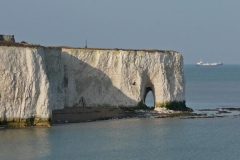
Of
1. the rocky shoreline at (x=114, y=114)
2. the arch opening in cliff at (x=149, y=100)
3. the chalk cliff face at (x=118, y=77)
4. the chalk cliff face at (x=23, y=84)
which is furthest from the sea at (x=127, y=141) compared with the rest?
the arch opening in cliff at (x=149, y=100)

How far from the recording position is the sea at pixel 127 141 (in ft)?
101

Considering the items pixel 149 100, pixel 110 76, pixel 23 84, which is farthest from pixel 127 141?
pixel 149 100

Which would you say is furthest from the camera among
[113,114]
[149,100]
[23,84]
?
[149,100]

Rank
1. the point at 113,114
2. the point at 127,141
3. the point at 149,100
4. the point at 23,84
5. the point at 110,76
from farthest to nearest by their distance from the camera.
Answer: the point at 149,100
the point at 110,76
the point at 113,114
the point at 23,84
the point at 127,141

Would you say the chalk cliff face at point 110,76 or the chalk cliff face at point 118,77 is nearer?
the chalk cliff face at point 110,76

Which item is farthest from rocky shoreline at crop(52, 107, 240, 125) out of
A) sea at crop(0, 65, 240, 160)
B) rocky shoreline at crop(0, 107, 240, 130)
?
sea at crop(0, 65, 240, 160)

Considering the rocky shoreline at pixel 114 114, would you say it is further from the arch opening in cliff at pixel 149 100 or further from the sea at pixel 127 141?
the arch opening in cliff at pixel 149 100

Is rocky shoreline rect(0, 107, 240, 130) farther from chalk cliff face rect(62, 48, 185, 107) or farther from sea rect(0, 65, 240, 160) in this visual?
sea rect(0, 65, 240, 160)

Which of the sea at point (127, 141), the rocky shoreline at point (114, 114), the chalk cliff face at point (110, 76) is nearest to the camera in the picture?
the sea at point (127, 141)

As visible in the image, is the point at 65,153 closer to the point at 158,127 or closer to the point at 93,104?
the point at 158,127

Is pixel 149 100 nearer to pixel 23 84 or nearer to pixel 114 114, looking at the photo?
pixel 114 114

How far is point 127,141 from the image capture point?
34688 millimetres

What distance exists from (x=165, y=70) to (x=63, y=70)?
7786mm

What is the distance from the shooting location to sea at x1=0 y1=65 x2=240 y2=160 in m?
30.9
